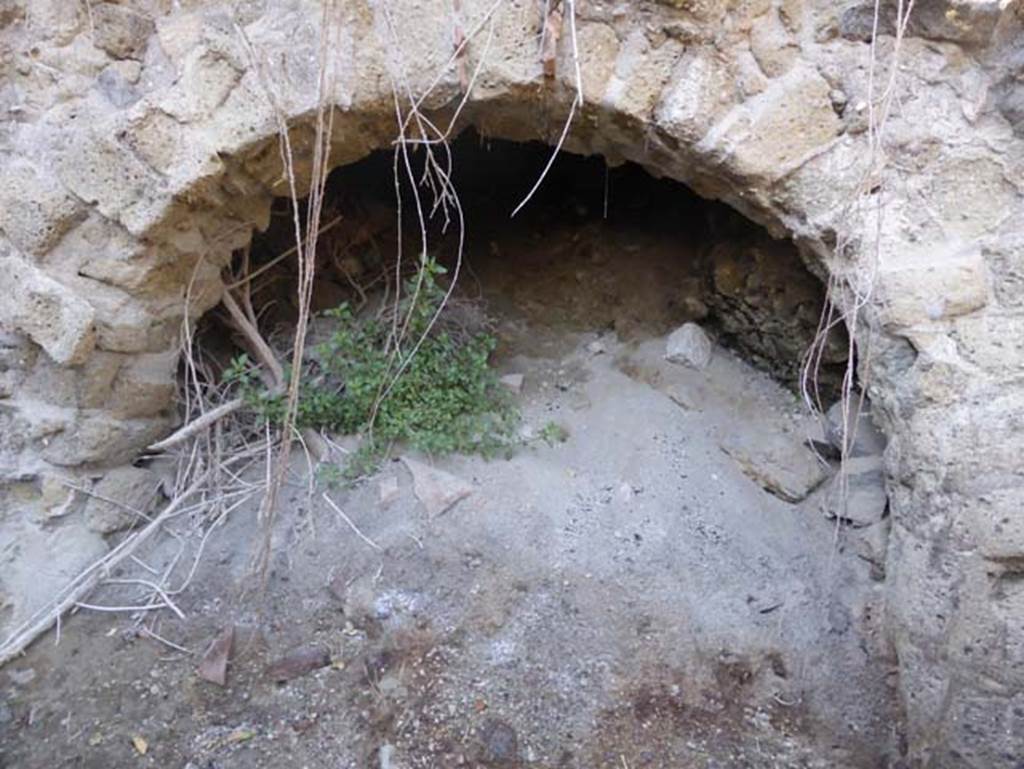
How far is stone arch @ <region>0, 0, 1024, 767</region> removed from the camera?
4.53 feet

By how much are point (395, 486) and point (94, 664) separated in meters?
0.73

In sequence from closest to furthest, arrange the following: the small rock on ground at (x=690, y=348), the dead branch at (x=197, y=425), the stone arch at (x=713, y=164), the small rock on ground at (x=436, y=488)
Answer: the stone arch at (x=713, y=164) → the small rock on ground at (x=436, y=488) → the dead branch at (x=197, y=425) → the small rock on ground at (x=690, y=348)

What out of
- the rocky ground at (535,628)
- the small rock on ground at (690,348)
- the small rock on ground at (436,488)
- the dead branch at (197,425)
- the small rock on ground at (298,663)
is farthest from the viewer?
the small rock on ground at (690,348)

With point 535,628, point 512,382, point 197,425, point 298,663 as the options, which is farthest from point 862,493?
point 197,425

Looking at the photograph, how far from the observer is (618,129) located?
1603mm

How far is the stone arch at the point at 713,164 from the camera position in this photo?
4.53 feet

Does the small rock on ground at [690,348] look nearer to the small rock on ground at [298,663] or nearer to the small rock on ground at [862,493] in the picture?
the small rock on ground at [862,493]

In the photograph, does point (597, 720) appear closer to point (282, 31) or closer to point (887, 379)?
point (887, 379)

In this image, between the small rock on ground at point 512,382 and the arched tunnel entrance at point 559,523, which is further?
the small rock on ground at point 512,382

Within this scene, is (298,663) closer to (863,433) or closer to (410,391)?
(410,391)

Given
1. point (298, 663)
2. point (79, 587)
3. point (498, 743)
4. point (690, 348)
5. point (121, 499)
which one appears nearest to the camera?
point (498, 743)

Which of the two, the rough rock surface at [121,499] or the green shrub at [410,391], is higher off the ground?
the green shrub at [410,391]

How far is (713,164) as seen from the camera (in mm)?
1538

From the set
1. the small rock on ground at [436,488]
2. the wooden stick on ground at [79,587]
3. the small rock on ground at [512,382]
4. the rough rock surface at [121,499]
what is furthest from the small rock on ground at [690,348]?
the rough rock surface at [121,499]
